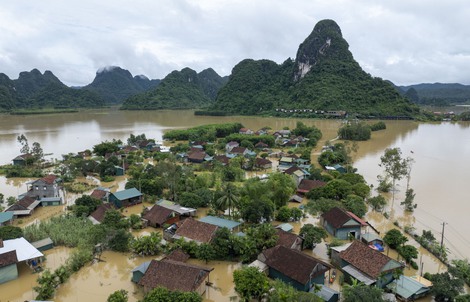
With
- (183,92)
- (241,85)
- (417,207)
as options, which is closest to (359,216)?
(417,207)

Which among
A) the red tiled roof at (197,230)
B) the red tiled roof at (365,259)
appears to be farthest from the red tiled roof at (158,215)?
the red tiled roof at (365,259)

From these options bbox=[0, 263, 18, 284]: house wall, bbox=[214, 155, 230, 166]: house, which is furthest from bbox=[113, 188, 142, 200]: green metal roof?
bbox=[214, 155, 230, 166]: house

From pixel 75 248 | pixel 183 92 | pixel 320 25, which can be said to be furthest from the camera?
pixel 183 92

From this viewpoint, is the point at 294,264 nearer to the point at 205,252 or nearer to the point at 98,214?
the point at 205,252

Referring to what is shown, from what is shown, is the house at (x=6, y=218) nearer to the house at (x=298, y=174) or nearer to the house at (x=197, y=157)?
the house at (x=197, y=157)

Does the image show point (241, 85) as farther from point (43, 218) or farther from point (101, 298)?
point (101, 298)

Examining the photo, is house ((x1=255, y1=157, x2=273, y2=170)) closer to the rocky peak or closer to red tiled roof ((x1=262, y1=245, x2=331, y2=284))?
red tiled roof ((x1=262, y1=245, x2=331, y2=284))

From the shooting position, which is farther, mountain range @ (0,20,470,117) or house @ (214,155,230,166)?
mountain range @ (0,20,470,117)
